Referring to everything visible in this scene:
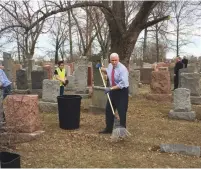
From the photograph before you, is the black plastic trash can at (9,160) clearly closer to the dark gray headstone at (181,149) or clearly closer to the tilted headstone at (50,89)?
the dark gray headstone at (181,149)

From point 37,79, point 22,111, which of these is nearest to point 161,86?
point 37,79

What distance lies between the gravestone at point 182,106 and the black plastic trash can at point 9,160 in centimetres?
640

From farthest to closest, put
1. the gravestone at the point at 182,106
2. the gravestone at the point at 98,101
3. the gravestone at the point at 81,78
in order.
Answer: the gravestone at the point at 81,78
the gravestone at the point at 98,101
the gravestone at the point at 182,106

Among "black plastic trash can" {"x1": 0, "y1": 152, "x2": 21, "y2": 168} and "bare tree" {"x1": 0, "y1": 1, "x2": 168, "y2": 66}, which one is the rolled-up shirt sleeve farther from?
"bare tree" {"x1": 0, "y1": 1, "x2": 168, "y2": 66}

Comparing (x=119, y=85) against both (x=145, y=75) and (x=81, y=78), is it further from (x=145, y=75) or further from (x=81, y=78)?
(x=145, y=75)

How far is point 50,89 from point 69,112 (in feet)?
9.49

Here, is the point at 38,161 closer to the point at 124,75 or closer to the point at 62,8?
the point at 124,75

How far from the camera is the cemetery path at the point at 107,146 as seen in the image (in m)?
6.51

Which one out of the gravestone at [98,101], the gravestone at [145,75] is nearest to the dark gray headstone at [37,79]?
the gravestone at [98,101]

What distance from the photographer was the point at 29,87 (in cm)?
1778

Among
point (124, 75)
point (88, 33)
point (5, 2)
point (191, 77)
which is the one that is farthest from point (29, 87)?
point (88, 33)

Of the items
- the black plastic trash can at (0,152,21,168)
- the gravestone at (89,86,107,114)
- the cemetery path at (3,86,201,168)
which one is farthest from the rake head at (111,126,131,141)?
the gravestone at (89,86,107,114)

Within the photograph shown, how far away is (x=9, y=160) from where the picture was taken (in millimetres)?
5746

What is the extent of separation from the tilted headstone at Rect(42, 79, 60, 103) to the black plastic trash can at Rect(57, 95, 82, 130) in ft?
8.45
